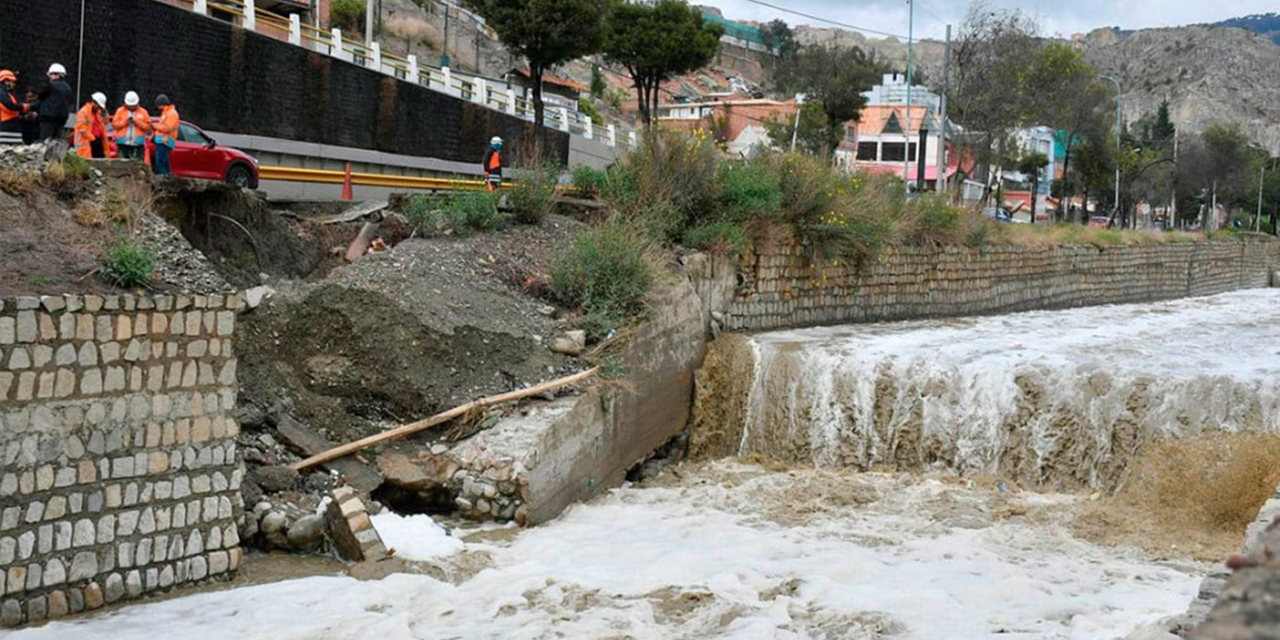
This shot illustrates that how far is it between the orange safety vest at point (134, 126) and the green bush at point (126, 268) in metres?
6.66

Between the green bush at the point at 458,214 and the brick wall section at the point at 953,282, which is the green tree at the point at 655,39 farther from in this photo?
the green bush at the point at 458,214

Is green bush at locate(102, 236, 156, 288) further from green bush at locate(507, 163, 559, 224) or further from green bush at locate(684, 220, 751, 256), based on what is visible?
green bush at locate(684, 220, 751, 256)

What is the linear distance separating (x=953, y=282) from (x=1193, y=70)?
15428 cm

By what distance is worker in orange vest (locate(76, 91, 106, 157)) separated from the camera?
14.2m

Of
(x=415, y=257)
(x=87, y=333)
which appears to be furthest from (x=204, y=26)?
(x=87, y=333)

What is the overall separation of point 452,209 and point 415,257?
87.4 inches

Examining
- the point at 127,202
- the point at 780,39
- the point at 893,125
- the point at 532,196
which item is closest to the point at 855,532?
the point at 127,202

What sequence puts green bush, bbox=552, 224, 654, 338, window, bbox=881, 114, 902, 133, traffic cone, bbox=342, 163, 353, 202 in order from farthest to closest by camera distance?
window, bbox=881, 114, 902, 133 < traffic cone, bbox=342, 163, 353, 202 < green bush, bbox=552, 224, 654, 338

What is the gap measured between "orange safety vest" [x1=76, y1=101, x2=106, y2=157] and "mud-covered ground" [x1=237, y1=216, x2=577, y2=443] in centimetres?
366

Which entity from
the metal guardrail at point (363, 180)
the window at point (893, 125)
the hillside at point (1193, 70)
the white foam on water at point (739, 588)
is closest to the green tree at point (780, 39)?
the hillside at point (1193, 70)

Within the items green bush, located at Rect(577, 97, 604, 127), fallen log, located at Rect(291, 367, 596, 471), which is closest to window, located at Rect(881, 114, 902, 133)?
green bush, located at Rect(577, 97, 604, 127)

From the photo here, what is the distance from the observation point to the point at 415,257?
14312 millimetres

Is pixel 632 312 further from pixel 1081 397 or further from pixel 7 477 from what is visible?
pixel 7 477

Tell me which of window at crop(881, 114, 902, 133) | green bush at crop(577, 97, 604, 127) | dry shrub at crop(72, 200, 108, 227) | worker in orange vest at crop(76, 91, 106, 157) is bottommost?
dry shrub at crop(72, 200, 108, 227)
